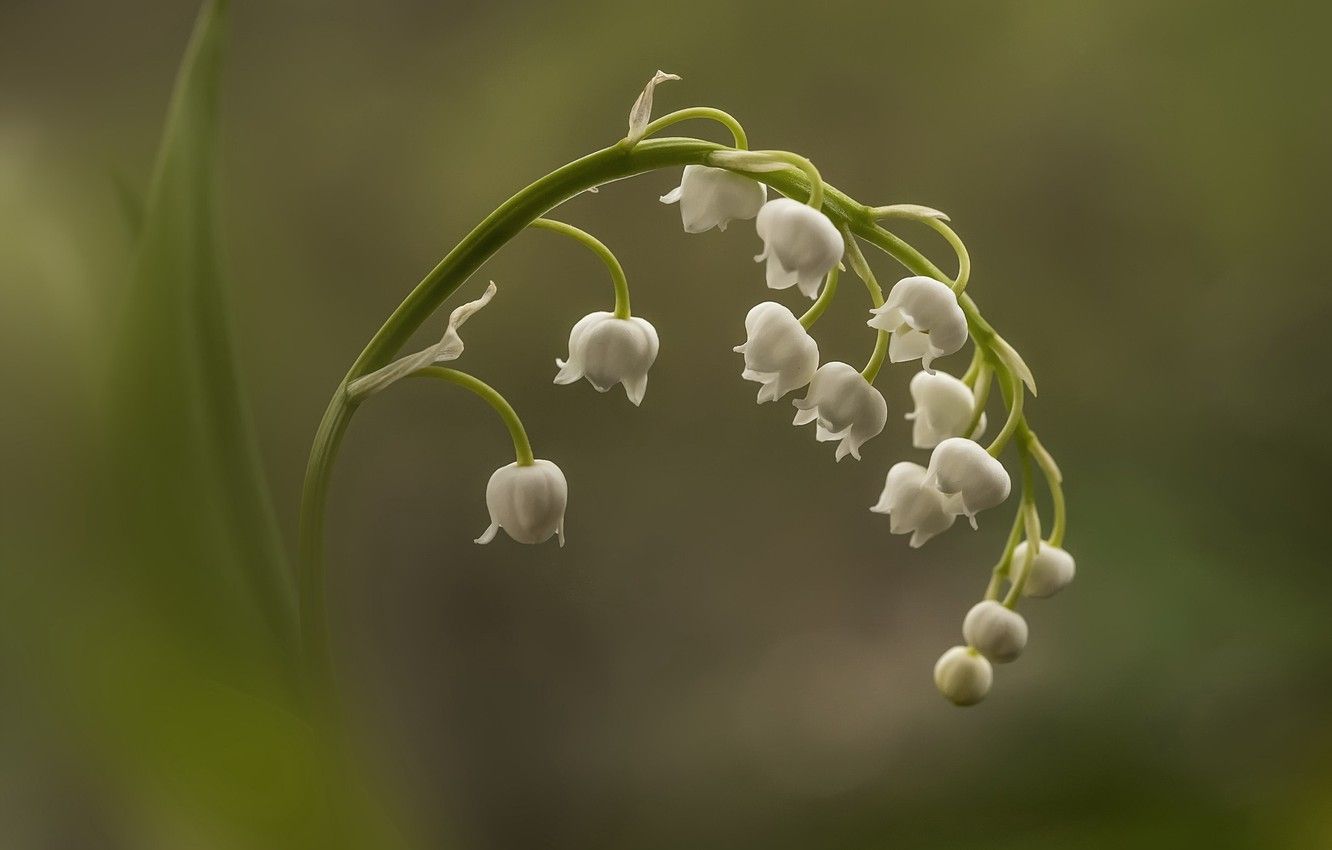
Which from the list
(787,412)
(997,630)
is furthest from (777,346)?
(787,412)

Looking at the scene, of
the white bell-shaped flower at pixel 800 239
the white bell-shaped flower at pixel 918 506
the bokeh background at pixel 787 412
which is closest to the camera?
the white bell-shaped flower at pixel 800 239

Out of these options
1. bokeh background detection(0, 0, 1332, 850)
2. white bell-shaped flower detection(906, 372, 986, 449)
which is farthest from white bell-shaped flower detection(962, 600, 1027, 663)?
bokeh background detection(0, 0, 1332, 850)

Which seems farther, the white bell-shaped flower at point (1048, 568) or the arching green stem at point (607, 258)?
the white bell-shaped flower at point (1048, 568)

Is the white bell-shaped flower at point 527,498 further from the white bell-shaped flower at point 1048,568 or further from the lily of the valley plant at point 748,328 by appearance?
the white bell-shaped flower at point 1048,568

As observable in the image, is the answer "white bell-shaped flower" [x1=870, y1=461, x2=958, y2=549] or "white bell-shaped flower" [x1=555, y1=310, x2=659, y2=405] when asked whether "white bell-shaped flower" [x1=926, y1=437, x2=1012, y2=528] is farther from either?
"white bell-shaped flower" [x1=555, y1=310, x2=659, y2=405]

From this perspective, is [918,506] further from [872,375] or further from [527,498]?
[527,498]

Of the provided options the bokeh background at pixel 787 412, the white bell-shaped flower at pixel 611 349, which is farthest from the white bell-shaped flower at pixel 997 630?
the bokeh background at pixel 787 412
